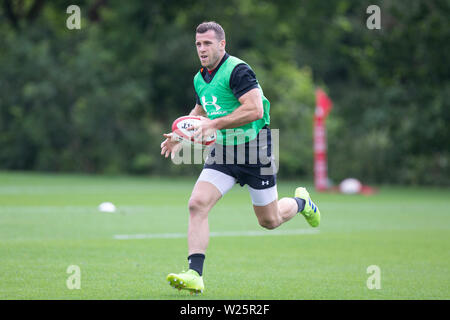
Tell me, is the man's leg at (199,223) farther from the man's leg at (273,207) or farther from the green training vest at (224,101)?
the man's leg at (273,207)

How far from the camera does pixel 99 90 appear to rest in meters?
37.0

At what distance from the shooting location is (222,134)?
786 cm

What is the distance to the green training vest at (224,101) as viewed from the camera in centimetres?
770

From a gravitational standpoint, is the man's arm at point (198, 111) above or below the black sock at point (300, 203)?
above

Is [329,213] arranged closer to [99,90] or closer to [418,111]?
[418,111]

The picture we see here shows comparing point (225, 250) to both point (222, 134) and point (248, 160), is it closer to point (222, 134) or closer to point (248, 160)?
point (248, 160)

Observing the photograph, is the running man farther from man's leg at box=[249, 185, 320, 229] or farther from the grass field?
the grass field

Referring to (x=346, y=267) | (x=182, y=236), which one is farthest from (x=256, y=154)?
(x=182, y=236)

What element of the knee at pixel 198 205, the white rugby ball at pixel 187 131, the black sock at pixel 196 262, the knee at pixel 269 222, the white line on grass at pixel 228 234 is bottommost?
the white line on grass at pixel 228 234

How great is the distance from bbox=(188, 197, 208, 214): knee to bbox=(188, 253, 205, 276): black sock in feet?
1.41

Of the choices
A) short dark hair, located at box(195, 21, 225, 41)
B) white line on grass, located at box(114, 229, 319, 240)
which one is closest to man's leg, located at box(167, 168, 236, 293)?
short dark hair, located at box(195, 21, 225, 41)

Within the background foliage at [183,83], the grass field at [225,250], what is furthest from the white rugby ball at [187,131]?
the background foliage at [183,83]

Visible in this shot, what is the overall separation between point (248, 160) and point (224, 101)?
2.22 ft

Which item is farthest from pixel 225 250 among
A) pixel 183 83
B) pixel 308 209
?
pixel 183 83
